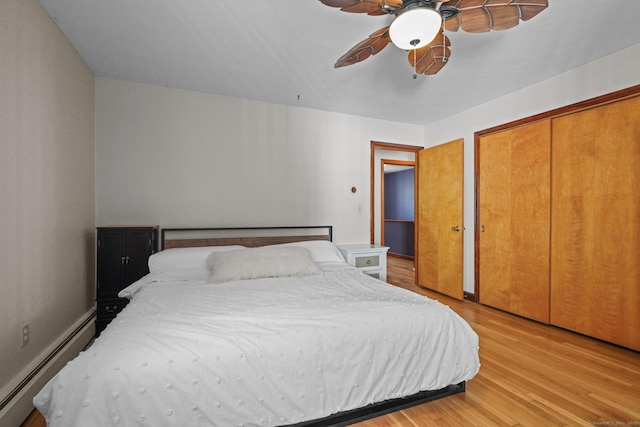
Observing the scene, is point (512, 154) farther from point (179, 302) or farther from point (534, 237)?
point (179, 302)

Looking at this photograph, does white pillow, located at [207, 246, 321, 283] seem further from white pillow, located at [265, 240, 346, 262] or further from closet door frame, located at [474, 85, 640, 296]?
closet door frame, located at [474, 85, 640, 296]

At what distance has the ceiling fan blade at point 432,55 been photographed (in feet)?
5.91

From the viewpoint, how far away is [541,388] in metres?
1.82

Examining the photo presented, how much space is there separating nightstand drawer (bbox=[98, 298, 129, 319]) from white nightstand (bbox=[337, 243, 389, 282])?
2277 millimetres

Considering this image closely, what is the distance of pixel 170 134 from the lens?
304 cm

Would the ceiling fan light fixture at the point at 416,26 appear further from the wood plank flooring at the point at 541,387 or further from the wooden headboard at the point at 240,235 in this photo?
the wooden headboard at the point at 240,235

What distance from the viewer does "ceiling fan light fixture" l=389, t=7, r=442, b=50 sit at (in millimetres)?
1408

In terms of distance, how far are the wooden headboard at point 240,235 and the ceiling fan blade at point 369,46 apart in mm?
2048

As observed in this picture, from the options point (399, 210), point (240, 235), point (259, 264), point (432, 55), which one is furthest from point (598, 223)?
point (399, 210)

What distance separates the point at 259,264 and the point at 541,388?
2.09m

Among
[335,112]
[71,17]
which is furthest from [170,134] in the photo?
[335,112]

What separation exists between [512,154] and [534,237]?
94cm

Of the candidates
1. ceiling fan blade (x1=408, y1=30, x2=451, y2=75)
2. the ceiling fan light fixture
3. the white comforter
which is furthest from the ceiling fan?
the white comforter

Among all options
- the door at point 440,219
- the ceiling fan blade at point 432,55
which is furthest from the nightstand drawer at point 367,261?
the ceiling fan blade at point 432,55
